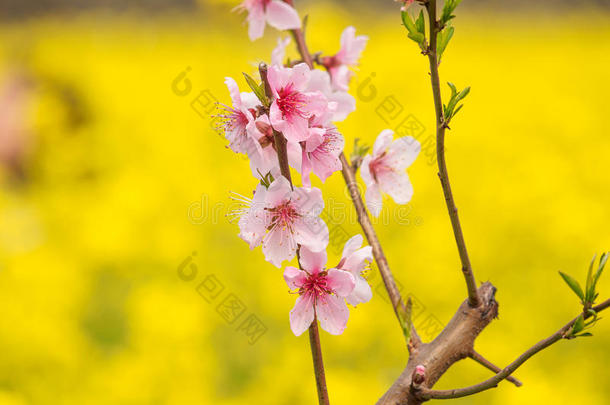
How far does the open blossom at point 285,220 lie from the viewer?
520 mm

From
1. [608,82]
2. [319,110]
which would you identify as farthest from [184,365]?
[608,82]

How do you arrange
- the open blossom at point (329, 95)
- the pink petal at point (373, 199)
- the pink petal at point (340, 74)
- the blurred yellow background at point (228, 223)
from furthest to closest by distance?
the blurred yellow background at point (228, 223)
the pink petal at point (340, 74)
the pink petal at point (373, 199)
the open blossom at point (329, 95)

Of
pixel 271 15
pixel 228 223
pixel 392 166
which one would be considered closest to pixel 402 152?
pixel 392 166

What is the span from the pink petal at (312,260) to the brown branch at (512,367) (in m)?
0.16

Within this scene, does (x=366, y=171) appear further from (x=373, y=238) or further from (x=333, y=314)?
(x=333, y=314)

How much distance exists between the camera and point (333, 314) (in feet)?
1.86

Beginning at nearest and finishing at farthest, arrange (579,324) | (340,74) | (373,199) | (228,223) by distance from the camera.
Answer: (579,324)
(373,199)
(340,74)
(228,223)

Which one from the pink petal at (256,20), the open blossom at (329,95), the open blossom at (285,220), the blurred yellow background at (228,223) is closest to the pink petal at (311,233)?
the open blossom at (285,220)

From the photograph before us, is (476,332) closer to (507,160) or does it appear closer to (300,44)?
(300,44)

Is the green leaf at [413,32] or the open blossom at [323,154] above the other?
the green leaf at [413,32]

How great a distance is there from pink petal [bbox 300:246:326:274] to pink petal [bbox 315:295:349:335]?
0.03 metres

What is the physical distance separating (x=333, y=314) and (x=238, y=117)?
0.68ft

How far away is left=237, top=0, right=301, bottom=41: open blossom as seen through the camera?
73 centimetres

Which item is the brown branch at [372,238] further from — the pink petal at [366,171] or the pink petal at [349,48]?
the pink petal at [349,48]
